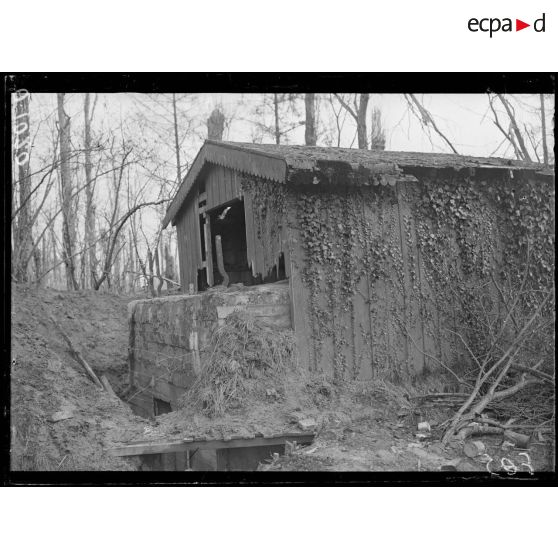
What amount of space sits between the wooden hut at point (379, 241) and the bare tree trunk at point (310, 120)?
9.37 m

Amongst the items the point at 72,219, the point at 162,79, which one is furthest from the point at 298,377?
the point at 72,219

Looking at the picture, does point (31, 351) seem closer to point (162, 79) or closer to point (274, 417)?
point (274, 417)

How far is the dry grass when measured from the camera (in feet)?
22.8

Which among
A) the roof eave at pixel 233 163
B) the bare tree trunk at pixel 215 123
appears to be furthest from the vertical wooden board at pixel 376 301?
the bare tree trunk at pixel 215 123

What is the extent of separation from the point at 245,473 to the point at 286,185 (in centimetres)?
426

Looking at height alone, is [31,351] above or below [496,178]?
below

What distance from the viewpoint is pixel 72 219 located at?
16547 millimetres

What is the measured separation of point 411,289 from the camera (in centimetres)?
827

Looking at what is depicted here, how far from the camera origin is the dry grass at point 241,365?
22.8ft

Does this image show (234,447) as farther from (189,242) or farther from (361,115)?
(361,115)

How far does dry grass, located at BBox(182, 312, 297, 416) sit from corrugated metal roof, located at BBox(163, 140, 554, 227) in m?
2.10

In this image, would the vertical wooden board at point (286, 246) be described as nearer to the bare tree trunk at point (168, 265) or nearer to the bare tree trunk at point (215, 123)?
the bare tree trunk at point (215, 123)

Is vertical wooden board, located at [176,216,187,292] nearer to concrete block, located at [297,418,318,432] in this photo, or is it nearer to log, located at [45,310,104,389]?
log, located at [45,310,104,389]

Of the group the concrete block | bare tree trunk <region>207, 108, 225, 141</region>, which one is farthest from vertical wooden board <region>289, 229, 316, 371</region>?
bare tree trunk <region>207, 108, 225, 141</region>
